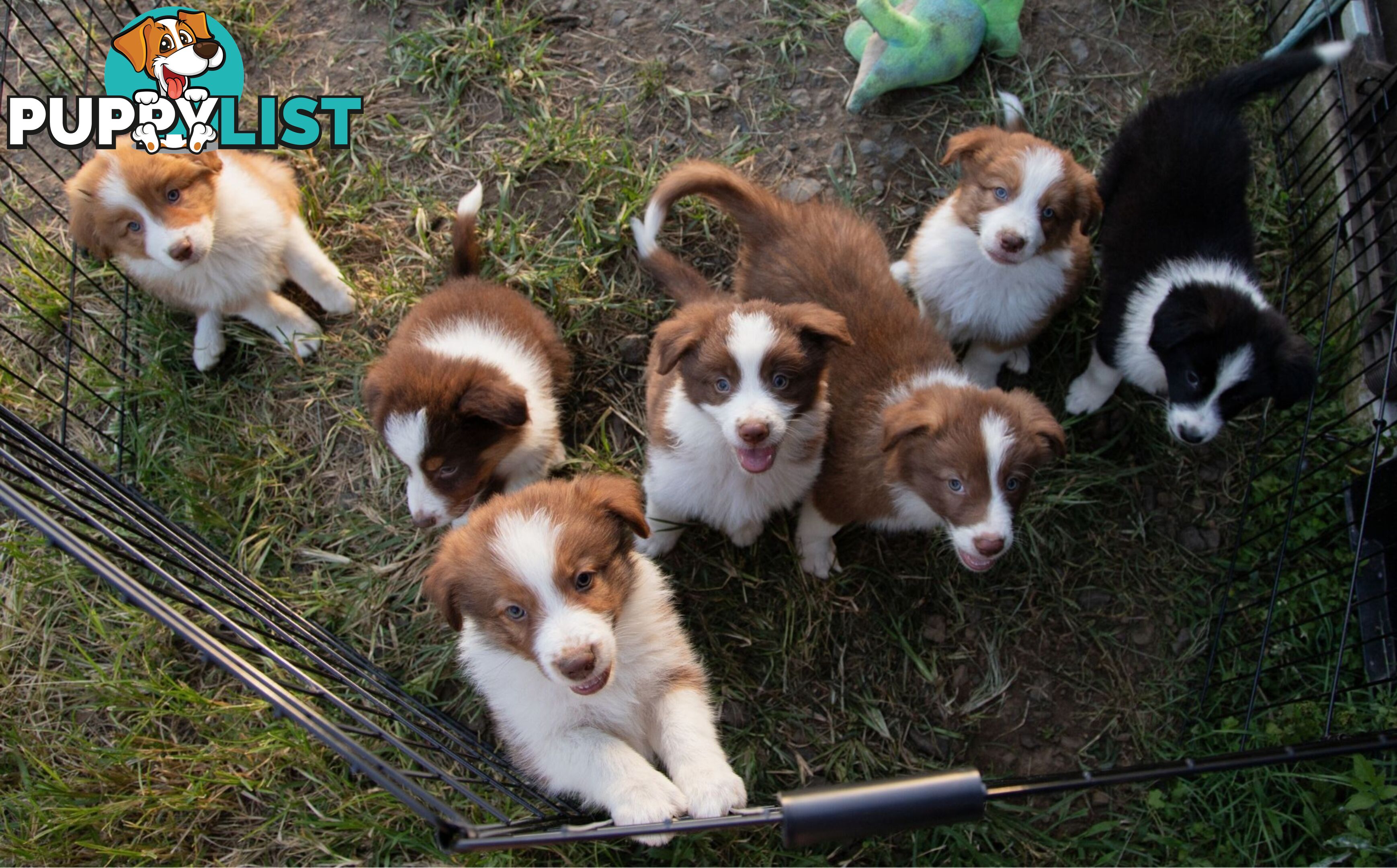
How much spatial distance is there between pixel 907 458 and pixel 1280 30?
3133mm

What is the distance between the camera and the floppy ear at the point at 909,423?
2852mm

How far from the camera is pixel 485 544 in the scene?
2605 millimetres

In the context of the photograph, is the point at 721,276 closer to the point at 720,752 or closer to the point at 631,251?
the point at 631,251

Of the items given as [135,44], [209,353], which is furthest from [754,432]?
[135,44]

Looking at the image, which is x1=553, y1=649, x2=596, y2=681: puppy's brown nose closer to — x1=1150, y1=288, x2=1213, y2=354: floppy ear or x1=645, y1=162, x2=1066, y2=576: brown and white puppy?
x1=645, y1=162, x2=1066, y2=576: brown and white puppy

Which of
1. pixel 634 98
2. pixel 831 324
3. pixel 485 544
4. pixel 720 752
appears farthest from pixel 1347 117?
pixel 485 544

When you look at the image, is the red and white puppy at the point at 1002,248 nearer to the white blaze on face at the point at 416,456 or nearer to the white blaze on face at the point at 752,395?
the white blaze on face at the point at 752,395

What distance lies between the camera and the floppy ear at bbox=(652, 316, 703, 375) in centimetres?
286

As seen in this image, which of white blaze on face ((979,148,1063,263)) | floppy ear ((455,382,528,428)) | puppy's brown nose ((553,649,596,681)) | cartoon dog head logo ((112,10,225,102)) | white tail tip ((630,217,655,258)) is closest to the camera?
puppy's brown nose ((553,649,596,681))

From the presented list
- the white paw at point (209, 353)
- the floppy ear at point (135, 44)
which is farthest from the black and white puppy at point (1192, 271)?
the floppy ear at point (135, 44)

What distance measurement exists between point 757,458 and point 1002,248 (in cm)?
124

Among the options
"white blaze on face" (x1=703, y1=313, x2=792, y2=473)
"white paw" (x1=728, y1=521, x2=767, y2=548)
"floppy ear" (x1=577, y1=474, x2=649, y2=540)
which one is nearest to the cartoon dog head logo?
"floppy ear" (x1=577, y1=474, x2=649, y2=540)

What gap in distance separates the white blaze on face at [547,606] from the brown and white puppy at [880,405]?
1096 millimetres

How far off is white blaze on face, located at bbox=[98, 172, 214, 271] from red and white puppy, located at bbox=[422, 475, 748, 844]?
1633mm
